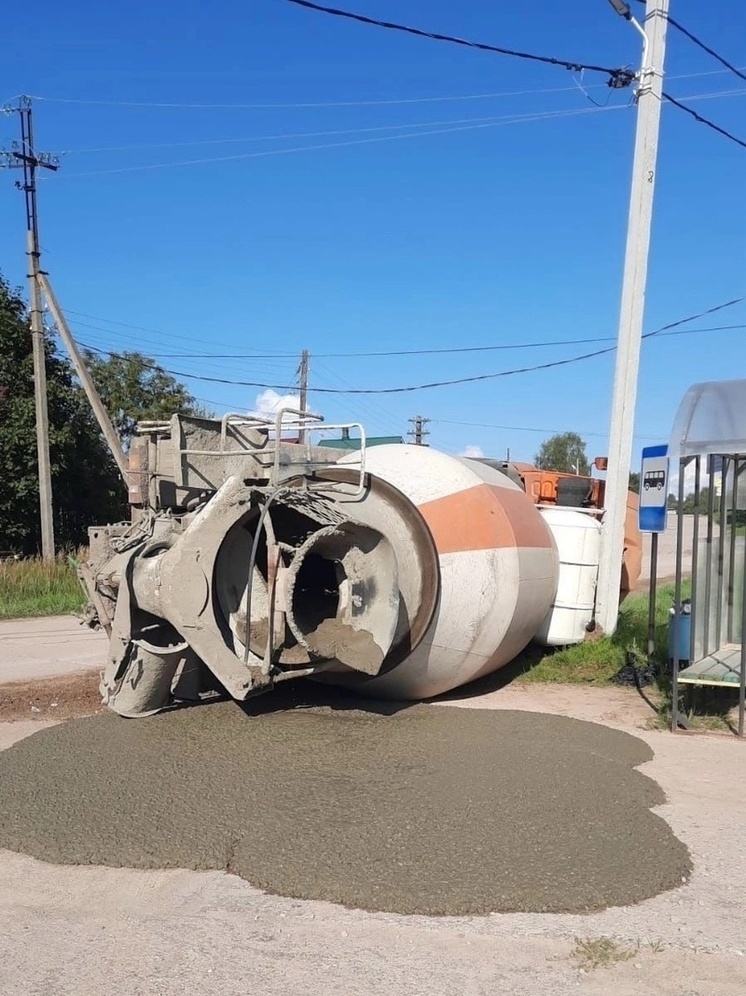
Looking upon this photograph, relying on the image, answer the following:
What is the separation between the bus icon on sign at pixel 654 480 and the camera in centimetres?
733

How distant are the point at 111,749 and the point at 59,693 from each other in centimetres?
236

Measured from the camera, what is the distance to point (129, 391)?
32.9 meters

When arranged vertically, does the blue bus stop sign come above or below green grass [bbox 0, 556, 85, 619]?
above

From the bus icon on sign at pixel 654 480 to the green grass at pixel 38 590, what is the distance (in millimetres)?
9410

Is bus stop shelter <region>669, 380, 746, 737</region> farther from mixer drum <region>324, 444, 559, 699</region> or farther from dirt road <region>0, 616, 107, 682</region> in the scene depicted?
dirt road <region>0, 616, 107, 682</region>

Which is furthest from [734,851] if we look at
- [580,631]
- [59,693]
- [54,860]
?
[59,693]

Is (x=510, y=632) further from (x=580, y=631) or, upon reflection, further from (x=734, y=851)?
(x=734, y=851)

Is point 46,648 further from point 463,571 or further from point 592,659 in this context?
point 592,659

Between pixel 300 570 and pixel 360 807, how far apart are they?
242 cm

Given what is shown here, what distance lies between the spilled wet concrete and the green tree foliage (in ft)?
58.5

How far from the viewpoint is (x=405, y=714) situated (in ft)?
21.9

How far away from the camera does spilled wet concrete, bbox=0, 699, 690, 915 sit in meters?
3.91

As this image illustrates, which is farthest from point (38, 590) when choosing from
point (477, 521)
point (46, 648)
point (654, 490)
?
point (654, 490)

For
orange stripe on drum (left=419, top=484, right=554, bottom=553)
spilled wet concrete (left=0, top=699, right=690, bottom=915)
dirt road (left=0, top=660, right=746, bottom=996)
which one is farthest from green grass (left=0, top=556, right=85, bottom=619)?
dirt road (left=0, top=660, right=746, bottom=996)
